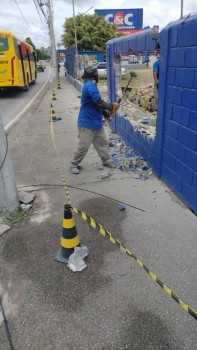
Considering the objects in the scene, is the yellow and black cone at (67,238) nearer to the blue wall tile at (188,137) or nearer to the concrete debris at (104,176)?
the blue wall tile at (188,137)

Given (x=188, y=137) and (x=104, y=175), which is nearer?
(x=188, y=137)

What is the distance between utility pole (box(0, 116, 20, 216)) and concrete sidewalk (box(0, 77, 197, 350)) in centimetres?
26

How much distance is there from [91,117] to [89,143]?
460 mm

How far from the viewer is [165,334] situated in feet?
6.81

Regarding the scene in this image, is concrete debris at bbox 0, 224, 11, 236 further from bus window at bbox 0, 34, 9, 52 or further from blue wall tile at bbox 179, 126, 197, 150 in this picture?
bus window at bbox 0, 34, 9, 52

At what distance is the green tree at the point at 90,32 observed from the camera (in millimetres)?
31672

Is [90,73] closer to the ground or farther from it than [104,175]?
farther from it

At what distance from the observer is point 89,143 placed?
4.88 m

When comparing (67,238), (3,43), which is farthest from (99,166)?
(3,43)

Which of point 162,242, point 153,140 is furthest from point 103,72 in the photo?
point 162,242

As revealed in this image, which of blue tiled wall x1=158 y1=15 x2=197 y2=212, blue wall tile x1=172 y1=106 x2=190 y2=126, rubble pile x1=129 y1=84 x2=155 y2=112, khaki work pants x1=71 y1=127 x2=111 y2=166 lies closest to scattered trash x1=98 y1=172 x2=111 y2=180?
khaki work pants x1=71 y1=127 x2=111 y2=166

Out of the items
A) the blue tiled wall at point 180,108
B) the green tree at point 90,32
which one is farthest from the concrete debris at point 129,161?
the green tree at point 90,32

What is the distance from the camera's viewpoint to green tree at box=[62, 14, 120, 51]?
31.7m

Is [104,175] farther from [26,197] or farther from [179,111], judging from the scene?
[179,111]
